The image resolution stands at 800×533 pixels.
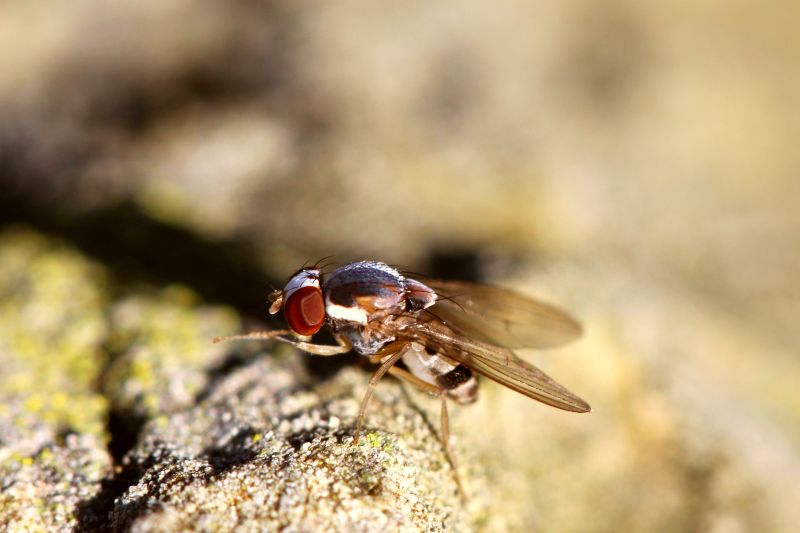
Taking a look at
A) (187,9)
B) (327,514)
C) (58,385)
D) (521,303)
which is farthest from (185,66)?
(327,514)

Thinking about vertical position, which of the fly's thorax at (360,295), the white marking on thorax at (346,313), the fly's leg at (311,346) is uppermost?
the fly's thorax at (360,295)

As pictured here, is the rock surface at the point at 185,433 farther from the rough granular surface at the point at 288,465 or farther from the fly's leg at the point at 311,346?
the fly's leg at the point at 311,346

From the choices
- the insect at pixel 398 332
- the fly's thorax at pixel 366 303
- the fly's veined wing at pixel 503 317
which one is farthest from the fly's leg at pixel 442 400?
the fly's veined wing at pixel 503 317

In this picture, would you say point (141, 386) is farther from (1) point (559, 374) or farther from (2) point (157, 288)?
(1) point (559, 374)

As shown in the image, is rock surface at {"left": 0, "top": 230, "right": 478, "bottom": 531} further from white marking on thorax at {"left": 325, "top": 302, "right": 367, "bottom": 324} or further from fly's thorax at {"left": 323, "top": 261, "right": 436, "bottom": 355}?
white marking on thorax at {"left": 325, "top": 302, "right": 367, "bottom": 324}

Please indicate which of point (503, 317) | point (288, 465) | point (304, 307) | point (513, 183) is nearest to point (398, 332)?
point (304, 307)

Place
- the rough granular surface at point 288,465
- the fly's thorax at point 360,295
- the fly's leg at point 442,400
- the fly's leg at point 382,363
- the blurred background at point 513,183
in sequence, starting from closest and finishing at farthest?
the rough granular surface at point 288,465 → the fly's leg at point 382,363 → the fly's leg at point 442,400 → the fly's thorax at point 360,295 → the blurred background at point 513,183

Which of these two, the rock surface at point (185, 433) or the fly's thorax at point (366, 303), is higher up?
the fly's thorax at point (366, 303)
